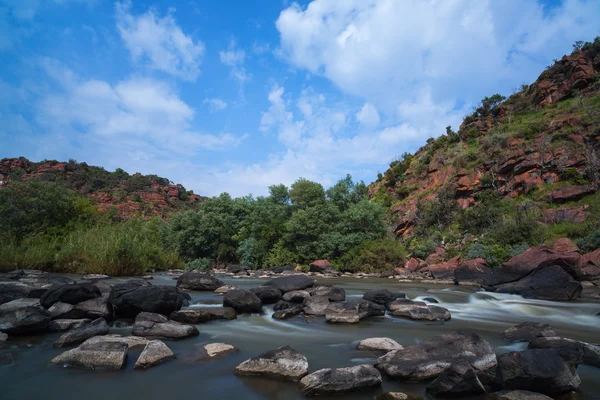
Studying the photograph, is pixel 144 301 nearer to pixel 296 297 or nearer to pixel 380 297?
pixel 296 297

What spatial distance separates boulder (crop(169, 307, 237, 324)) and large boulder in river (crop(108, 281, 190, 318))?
0.32m

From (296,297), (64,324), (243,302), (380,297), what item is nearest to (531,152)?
(380,297)

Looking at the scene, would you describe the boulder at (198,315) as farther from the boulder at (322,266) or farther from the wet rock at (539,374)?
the boulder at (322,266)

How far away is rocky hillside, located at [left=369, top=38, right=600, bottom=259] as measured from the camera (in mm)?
27017

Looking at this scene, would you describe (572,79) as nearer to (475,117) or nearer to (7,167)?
(475,117)

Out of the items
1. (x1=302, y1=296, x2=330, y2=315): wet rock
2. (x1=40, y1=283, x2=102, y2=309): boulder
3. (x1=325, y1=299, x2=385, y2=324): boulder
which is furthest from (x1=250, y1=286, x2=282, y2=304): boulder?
(x1=40, y1=283, x2=102, y2=309): boulder

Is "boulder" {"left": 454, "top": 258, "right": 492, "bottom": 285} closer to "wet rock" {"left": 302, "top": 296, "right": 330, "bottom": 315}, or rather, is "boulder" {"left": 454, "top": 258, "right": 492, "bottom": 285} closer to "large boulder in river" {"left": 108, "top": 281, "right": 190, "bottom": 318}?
"wet rock" {"left": 302, "top": 296, "right": 330, "bottom": 315}

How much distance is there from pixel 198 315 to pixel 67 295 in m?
3.18

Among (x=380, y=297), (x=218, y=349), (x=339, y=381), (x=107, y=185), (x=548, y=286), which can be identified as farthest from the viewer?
(x=107, y=185)

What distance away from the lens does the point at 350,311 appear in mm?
9352

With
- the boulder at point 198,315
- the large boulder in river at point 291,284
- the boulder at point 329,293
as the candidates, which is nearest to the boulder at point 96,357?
the boulder at point 198,315

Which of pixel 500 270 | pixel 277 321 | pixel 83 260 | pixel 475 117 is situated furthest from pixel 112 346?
pixel 475 117

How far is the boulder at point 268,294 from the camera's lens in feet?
37.4

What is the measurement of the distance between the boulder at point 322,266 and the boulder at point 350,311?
17023mm
